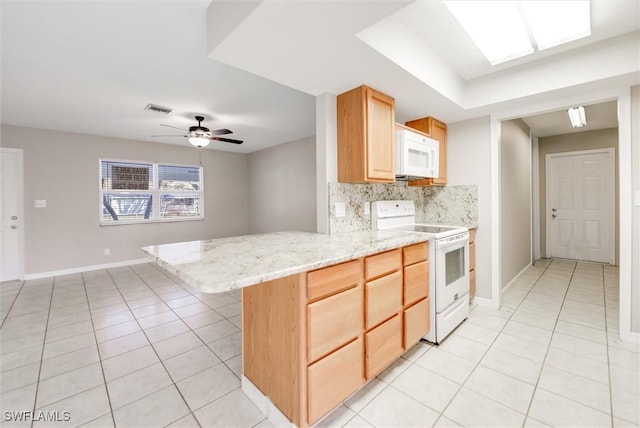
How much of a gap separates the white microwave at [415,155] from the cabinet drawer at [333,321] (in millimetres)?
1447

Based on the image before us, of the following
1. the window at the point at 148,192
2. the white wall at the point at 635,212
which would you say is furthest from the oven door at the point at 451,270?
the window at the point at 148,192

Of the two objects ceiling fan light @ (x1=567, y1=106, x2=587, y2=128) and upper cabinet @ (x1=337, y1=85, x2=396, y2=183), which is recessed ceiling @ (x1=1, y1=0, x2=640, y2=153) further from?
ceiling fan light @ (x1=567, y1=106, x2=587, y2=128)

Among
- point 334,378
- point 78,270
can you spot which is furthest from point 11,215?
point 334,378

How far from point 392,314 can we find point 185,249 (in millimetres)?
1404

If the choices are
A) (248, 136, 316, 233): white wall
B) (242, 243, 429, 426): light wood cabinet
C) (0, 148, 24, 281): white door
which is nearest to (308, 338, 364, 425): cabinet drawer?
(242, 243, 429, 426): light wood cabinet

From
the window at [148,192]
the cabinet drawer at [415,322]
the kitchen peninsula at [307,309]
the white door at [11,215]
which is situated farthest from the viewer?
the window at [148,192]

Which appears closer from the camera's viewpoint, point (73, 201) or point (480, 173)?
point (480, 173)

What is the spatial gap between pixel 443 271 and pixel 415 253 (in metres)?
0.37

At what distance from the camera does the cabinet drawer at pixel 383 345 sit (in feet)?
5.61

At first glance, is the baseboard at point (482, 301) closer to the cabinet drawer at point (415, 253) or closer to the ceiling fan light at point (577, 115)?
the cabinet drawer at point (415, 253)

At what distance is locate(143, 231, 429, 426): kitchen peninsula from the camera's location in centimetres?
132

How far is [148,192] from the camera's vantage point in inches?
217

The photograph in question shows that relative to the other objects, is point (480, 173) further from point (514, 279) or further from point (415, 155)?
point (514, 279)

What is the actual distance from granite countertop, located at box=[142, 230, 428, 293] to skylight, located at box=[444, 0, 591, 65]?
1568mm
